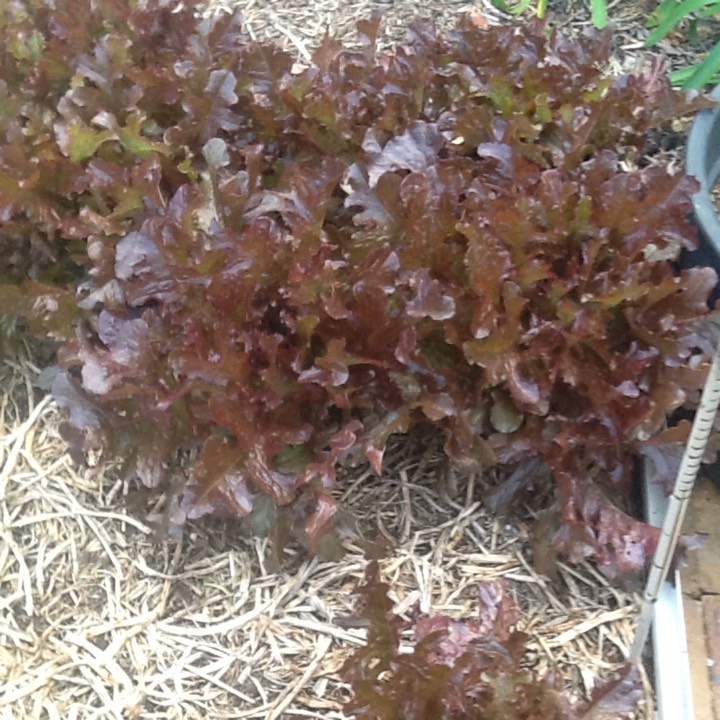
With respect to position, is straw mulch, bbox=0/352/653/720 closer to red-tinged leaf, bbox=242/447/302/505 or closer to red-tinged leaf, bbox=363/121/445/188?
red-tinged leaf, bbox=242/447/302/505

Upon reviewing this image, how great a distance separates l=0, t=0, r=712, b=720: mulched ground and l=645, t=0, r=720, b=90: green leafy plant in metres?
0.92

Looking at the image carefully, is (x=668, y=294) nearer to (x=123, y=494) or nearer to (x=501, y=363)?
(x=501, y=363)

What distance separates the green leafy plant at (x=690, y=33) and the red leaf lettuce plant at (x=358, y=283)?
0.16 meters

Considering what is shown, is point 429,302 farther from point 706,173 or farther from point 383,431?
point 706,173

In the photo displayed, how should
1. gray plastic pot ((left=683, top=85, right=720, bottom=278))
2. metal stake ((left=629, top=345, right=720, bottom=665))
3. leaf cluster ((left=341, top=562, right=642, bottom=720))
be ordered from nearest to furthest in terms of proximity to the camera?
1. metal stake ((left=629, top=345, right=720, bottom=665))
2. leaf cluster ((left=341, top=562, right=642, bottom=720))
3. gray plastic pot ((left=683, top=85, right=720, bottom=278))

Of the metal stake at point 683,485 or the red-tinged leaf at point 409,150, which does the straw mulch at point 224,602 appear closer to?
the metal stake at point 683,485

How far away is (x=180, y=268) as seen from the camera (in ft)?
4.56

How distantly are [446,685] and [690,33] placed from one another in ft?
5.43

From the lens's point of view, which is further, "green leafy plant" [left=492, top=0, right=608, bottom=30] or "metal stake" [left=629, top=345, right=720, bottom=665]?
"green leafy plant" [left=492, top=0, right=608, bottom=30]

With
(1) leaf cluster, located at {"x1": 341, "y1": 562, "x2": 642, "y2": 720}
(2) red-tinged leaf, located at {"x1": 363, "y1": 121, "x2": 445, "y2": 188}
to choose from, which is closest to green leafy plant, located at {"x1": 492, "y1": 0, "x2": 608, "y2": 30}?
(2) red-tinged leaf, located at {"x1": 363, "y1": 121, "x2": 445, "y2": 188}

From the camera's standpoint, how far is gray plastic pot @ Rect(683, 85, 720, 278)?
144 centimetres

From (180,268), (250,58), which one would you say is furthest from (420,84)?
(180,268)

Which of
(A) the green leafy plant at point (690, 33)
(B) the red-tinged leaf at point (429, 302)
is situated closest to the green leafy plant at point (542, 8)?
(A) the green leafy plant at point (690, 33)

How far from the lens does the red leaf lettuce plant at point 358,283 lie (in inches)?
52.9
